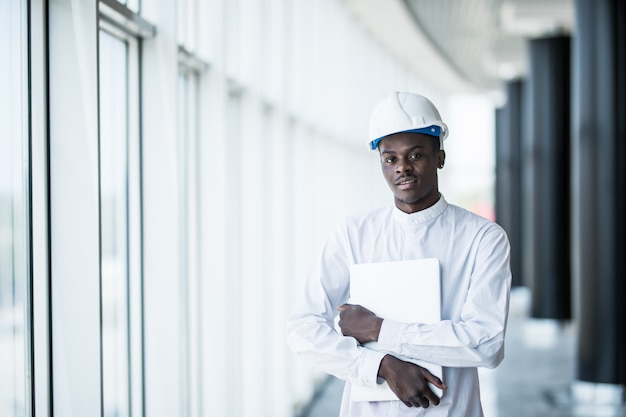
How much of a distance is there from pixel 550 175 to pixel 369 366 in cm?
1012

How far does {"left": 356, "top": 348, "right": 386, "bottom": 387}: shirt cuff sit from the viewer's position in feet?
7.16

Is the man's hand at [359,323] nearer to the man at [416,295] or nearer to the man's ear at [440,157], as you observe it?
the man at [416,295]

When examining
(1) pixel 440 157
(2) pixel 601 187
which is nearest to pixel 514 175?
(2) pixel 601 187

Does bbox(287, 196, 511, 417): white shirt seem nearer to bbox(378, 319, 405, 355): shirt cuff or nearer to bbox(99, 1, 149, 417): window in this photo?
bbox(378, 319, 405, 355): shirt cuff

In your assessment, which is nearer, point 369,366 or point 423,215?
point 369,366

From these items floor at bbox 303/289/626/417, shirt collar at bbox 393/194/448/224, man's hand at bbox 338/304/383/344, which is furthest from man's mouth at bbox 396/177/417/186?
floor at bbox 303/289/626/417

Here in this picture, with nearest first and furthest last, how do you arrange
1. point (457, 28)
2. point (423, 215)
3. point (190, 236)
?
1. point (423, 215)
2. point (190, 236)
3. point (457, 28)

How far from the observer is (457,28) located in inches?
547

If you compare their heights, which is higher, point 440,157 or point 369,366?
point 440,157

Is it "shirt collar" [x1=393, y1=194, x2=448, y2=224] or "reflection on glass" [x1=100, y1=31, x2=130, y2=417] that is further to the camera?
"reflection on glass" [x1=100, y1=31, x2=130, y2=417]

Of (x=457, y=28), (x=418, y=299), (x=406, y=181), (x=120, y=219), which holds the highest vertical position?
(x=457, y=28)

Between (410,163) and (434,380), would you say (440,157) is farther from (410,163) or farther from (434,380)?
(434,380)

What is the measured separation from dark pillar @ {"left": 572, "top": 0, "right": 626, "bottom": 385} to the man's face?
205 inches

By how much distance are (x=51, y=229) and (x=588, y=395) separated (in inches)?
230
